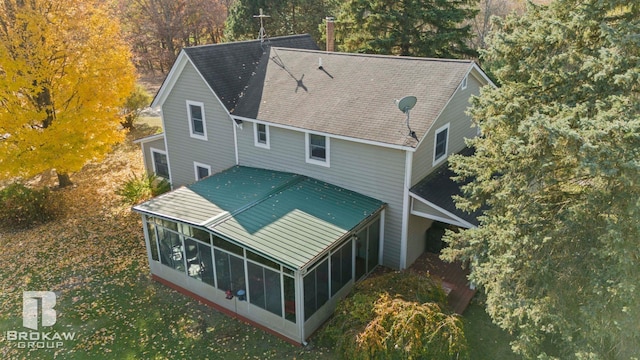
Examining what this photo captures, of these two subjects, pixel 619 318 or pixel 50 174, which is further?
pixel 50 174

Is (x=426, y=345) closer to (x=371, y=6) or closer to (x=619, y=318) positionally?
(x=619, y=318)

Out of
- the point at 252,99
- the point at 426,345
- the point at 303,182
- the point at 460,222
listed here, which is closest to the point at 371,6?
the point at 252,99

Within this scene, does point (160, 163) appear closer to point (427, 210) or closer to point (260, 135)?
point (260, 135)

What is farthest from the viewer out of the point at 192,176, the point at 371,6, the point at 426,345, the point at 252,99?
the point at 371,6

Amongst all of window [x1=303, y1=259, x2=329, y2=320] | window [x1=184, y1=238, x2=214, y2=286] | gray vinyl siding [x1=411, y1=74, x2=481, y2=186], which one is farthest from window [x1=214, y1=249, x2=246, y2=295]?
gray vinyl siding [x1=411, y1=74, x2=481, y2=186]

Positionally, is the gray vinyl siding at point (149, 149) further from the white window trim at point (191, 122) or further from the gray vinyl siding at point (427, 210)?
the gray vinyl siding at point (427, 210)

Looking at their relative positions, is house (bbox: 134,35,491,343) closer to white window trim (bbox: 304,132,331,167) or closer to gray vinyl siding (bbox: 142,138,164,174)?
white window trim (bbox: 304,132,331,167)

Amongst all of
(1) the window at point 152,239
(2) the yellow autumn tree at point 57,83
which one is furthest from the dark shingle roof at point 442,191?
(2) the yellow autumn tree at point 57,83
